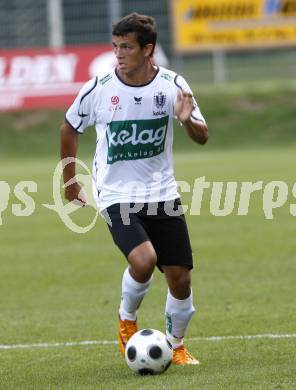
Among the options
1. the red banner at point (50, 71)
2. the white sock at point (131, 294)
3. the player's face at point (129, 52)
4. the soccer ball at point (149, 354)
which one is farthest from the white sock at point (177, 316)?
the red banner at point (50, 71)

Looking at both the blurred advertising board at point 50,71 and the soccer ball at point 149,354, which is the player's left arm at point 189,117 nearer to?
the soccer ball at point 149,354

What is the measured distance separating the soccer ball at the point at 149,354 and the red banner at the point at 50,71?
2681 cm

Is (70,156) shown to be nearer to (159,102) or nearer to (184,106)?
(159,102)

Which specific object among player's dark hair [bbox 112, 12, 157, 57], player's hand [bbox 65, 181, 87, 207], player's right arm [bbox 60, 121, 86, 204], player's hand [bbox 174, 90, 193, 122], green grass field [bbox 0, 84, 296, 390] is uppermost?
player's dark hair [bbox 112, 12, 157, 57]

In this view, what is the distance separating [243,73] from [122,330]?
116ft

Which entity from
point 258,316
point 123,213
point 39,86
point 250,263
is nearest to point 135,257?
point 123,213

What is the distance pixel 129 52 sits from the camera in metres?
7.28

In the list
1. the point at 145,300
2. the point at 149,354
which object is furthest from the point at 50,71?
the point at 149,354

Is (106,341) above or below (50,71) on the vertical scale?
above

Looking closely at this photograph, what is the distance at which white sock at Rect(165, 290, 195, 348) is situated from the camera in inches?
302

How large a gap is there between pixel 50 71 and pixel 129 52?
2716 cm

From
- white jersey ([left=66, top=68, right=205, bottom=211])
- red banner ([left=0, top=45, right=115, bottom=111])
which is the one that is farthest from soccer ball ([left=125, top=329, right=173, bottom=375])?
red banner ([left=0, top=45, right=115, bottom=111])

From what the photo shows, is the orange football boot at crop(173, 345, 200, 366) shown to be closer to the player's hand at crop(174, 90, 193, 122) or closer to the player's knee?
the player's knee

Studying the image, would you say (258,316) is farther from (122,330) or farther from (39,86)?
(39,86)
